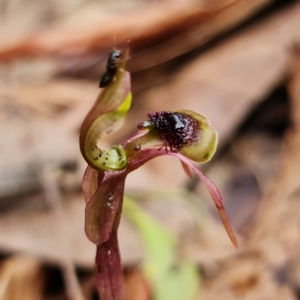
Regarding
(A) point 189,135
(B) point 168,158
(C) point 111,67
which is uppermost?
(B) point 168,158

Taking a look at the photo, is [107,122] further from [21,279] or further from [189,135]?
[21,279]

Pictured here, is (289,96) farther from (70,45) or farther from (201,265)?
(70,45)

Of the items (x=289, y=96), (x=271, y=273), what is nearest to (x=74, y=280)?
(x=271, y=273)

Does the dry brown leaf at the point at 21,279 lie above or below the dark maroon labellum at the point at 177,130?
Result: above

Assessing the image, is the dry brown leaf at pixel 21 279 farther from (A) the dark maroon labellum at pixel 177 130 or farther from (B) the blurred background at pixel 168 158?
(A) the dark maroon labellum at pixel 177 130

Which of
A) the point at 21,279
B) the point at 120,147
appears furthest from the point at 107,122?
the point at 21,279

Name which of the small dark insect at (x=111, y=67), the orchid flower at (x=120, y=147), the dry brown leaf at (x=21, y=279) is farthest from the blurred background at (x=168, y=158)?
the small dark insect at (x=111, y=67)

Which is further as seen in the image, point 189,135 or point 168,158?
point 168,158
